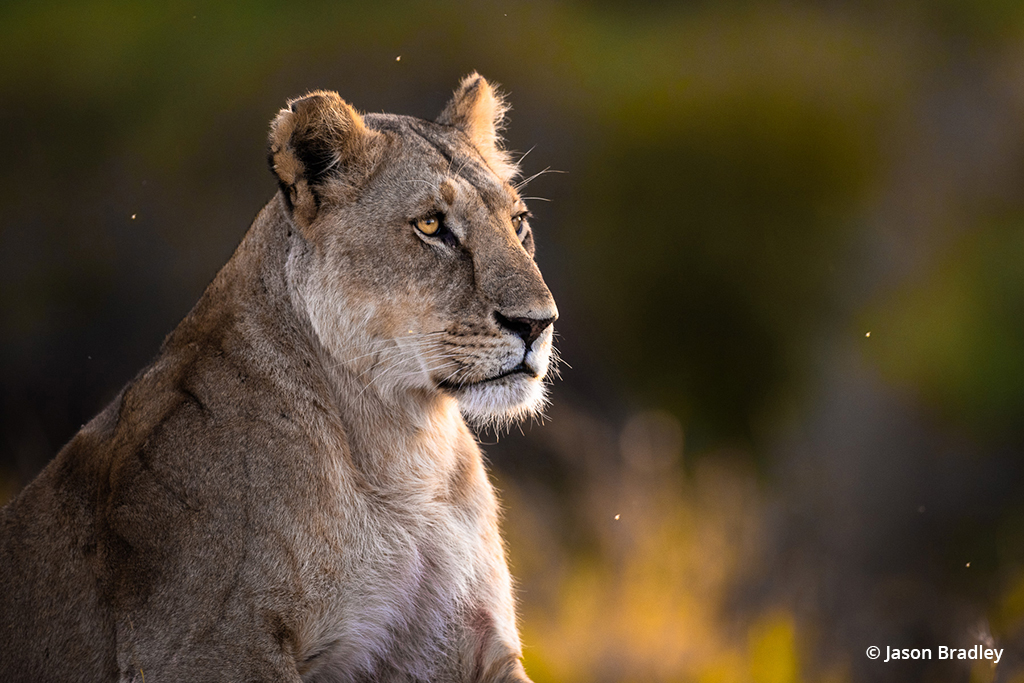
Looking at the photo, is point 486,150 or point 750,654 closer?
point 486,150

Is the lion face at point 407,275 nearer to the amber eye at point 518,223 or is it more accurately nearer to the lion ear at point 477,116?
the amber eye at point 518,223

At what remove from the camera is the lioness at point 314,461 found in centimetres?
266

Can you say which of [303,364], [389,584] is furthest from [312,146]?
[389,584]

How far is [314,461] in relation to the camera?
111 inches

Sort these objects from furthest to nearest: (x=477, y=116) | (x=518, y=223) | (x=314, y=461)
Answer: (x=477, y=116) < (x=518, y=223) < (x=314, y=461)

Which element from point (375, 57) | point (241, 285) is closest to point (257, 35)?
point (375, 57)

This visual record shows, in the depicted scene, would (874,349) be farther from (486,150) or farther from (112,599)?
(112,599)

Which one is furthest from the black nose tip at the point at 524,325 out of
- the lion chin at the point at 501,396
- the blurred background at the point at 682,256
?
the blurred background at the point at 682,256

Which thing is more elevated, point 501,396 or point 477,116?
point 477,116

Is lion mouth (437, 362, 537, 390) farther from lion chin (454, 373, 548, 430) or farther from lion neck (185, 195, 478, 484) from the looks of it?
lion neck (185, 195, 478, 484)

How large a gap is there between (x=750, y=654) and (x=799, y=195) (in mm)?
5691

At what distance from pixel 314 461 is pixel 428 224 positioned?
0.76 m

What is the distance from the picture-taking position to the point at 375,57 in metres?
9.34

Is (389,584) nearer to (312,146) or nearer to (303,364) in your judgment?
(303,364)
